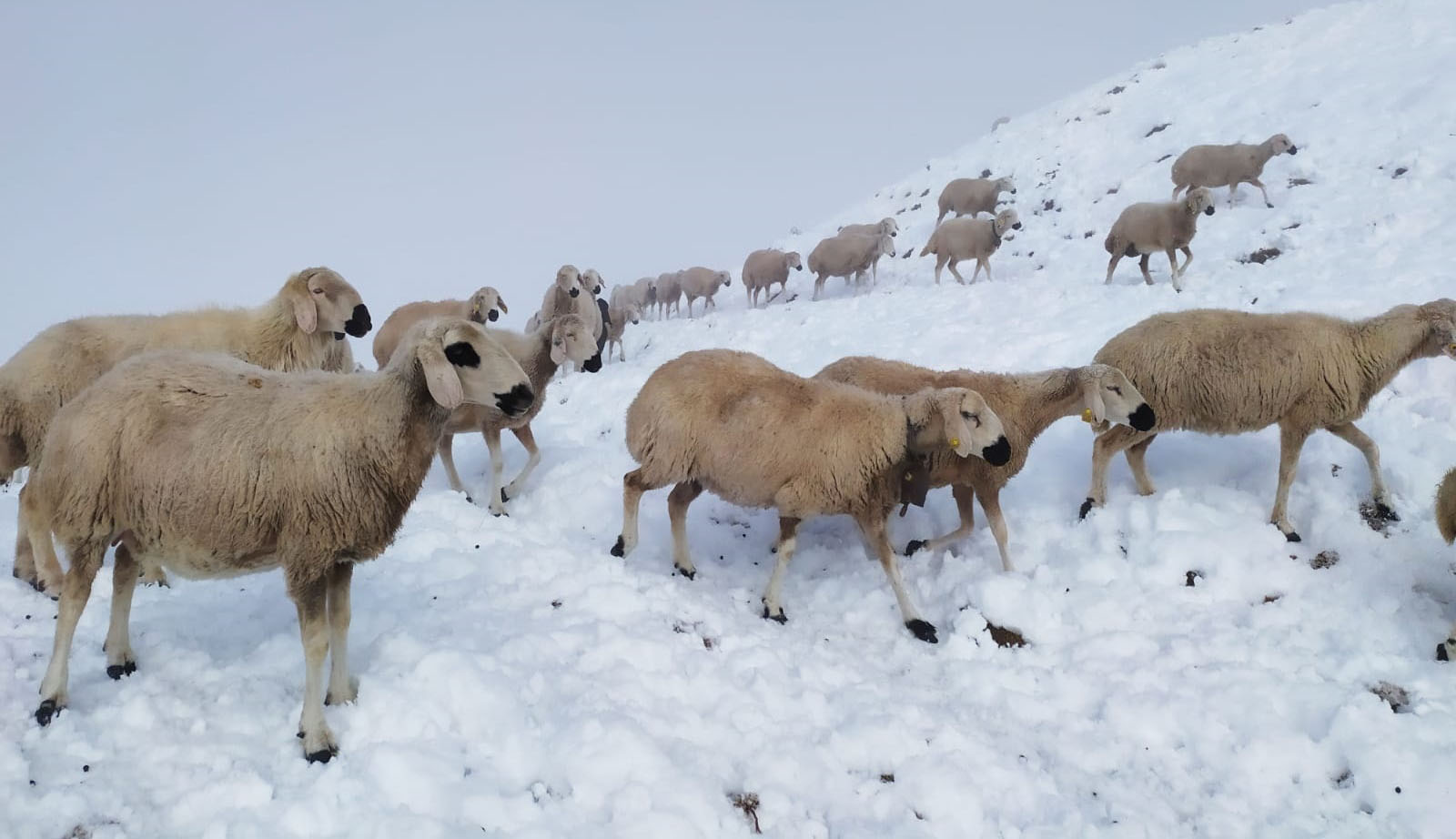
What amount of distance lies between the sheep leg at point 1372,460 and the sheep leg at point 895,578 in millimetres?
3980

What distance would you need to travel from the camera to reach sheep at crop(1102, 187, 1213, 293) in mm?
13258

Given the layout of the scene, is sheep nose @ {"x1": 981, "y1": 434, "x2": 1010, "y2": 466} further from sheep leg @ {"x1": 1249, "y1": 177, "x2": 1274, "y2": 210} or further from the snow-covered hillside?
sheep leg @ {"x1": 1249, "y1": 177, "x2": 1274, "y2": 210}

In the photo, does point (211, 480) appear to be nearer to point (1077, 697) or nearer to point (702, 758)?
point (702, 758)

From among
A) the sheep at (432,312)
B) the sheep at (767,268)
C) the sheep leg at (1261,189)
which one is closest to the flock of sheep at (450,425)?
the sheep at (432,312)

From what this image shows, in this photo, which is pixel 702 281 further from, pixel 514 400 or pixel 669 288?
pixel 514 400

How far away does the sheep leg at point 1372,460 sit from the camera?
6492 millimetres

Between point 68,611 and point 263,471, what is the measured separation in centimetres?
142

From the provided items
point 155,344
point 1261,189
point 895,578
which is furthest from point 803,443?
point 1261,189

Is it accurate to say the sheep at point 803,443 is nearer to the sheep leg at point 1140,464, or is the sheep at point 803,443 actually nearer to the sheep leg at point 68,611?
the sheep leg at point 1140,464

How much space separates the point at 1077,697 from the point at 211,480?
5.52 meters

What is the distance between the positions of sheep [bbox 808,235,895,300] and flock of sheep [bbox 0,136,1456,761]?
12780 millimetres

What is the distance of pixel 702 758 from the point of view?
14.4 feet

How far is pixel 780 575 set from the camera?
661 cm

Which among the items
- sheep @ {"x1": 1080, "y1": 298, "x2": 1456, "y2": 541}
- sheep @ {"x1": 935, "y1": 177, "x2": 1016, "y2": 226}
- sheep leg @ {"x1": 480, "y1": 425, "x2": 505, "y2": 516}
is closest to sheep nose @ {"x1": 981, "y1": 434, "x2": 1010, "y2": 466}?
sheep @ {"x1": 1080, "y1": 298, "x2": 1456, "y2": 541}
